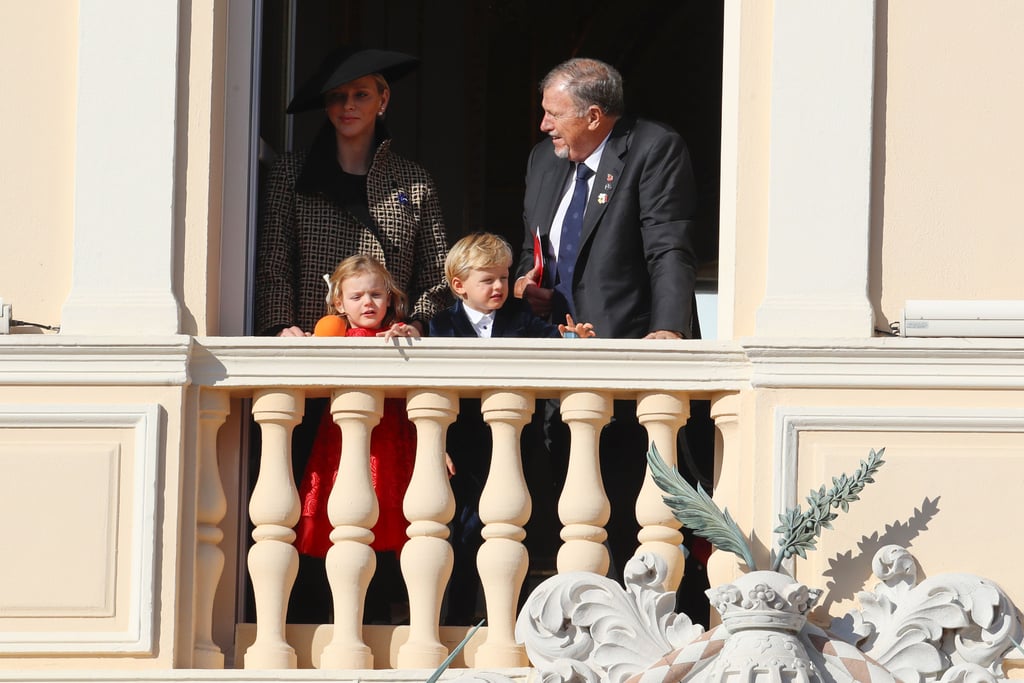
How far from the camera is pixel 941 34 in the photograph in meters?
7.53

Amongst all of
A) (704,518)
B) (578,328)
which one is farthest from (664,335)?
(704,518)

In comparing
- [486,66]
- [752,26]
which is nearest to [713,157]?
[486,66]

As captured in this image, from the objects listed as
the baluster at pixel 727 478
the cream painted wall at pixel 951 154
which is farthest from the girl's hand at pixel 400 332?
the cream painted wall at pixel 951 154

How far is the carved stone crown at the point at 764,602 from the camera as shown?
6.78 meters

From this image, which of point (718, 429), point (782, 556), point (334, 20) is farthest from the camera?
point (334, 20)

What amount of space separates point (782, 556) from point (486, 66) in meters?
5.03

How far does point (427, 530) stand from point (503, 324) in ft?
2.79

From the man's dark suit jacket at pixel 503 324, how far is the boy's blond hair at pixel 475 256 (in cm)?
10

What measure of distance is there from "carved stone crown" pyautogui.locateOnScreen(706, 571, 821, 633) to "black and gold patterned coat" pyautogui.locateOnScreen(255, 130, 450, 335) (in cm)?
169

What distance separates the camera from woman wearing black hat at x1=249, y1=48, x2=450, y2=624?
25.8 ft

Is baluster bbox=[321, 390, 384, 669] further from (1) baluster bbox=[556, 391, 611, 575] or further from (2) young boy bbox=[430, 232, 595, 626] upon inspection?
(1) baluster bbox=[556, 391, 611, 575]

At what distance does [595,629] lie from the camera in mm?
6988

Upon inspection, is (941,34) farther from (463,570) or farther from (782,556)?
Result: (463,570)

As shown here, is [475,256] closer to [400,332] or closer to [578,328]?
[578,328]
